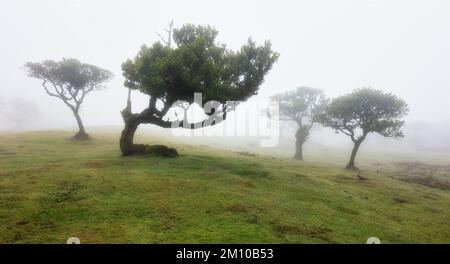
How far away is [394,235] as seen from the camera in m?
17.2

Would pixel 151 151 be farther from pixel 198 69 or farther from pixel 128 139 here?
pixel 198 69

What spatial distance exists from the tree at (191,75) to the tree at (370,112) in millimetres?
20757

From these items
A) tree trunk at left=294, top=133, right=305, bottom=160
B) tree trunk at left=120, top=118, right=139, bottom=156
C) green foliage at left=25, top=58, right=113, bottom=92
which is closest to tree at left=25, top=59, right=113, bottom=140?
green foliage at left=25, top=58, right=113, bottom=92

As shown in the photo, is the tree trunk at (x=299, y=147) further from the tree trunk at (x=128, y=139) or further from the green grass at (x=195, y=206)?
the tree trunk at (x=128, y=139)

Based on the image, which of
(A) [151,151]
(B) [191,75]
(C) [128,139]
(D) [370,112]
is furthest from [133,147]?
(D) [370,112]

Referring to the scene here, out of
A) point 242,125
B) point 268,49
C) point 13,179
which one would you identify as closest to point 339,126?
point 268,49

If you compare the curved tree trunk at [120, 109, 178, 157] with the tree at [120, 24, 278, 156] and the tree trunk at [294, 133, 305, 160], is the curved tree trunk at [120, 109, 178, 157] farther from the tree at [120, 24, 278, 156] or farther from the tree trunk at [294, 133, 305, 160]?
the tree trunk at [294, 133, 305, 160]

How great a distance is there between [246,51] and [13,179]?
25209mm

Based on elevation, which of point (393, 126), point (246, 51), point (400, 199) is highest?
point (246, 51)

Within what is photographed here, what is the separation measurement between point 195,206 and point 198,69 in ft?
54.5

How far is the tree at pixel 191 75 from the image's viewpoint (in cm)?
3075

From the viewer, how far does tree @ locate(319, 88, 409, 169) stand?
48062 mm

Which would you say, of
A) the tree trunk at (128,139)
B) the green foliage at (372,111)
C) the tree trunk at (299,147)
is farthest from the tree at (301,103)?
the tree trunk at (128,139)
